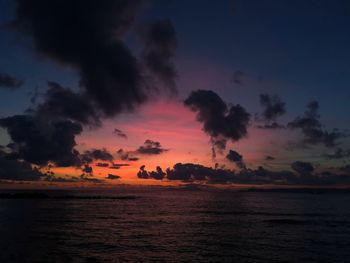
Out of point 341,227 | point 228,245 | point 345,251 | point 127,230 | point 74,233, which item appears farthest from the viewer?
point 341,227

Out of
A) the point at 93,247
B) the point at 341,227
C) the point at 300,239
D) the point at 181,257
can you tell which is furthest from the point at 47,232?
the point at 341,227

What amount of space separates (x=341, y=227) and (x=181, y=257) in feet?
147

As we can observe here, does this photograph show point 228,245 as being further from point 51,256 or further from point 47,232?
point 47,232

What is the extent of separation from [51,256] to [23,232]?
23420 mm

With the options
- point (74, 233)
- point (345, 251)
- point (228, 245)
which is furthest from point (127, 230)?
point (345, 251)

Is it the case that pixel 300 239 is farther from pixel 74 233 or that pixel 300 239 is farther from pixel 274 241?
pixel 74 233

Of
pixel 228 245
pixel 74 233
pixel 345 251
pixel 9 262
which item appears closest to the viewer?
pixel 9 262

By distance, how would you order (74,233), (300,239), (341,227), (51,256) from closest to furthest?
1. (51,256)
2. (300,239)
3. (74,233)
4. (341,227)

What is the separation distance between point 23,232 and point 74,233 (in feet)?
→ 27.2

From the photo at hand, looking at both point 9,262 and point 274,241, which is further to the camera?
point 274,241

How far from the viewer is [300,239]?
6044cm

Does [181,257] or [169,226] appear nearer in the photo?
[181,257]

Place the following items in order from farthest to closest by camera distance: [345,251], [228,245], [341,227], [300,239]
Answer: [341,227] → [300,239] → [228,245] → [345,251]

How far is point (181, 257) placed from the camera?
150ft
